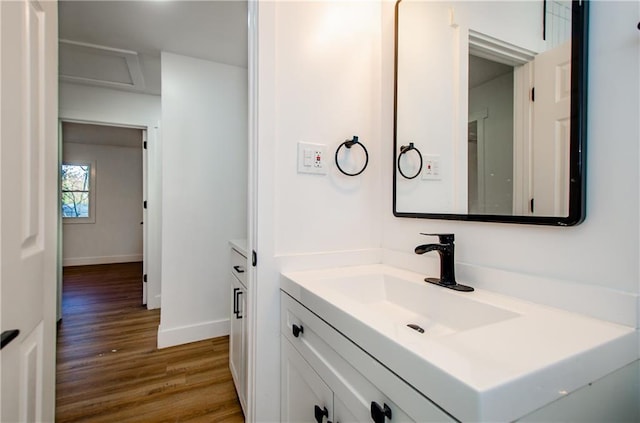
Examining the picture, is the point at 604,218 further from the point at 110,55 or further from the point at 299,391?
the point at 110,55

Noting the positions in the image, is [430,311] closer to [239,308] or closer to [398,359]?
[398,359]

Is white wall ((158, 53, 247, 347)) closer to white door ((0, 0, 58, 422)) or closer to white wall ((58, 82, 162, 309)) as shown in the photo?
white wall ((58, 82, 162, 309))

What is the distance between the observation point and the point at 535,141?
33.3 inches

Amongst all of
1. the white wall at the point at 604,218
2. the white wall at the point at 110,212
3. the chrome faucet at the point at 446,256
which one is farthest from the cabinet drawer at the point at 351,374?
the white wall at the point at 110,212

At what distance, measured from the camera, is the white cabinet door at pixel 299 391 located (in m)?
0.86

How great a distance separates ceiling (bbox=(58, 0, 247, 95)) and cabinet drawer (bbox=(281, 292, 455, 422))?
1.98 metres

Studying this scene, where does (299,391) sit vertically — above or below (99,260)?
above

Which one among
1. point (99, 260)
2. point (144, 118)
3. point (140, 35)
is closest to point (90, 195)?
point (99, 260)

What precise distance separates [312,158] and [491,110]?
2.23 ft

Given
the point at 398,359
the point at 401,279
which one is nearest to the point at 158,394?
the point at 401,279

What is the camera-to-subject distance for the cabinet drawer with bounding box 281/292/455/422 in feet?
1.78

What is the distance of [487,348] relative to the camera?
0.56 meters

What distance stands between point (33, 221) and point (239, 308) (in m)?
1.00

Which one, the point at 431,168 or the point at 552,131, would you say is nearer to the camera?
the point at 552,131
